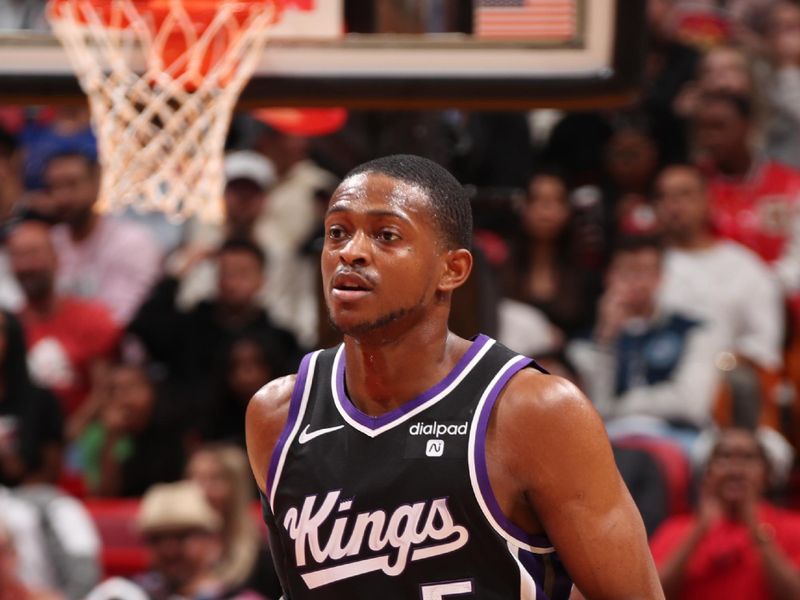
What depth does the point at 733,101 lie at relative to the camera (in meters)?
8.27

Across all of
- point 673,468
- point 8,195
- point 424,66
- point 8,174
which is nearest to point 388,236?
point 424,66

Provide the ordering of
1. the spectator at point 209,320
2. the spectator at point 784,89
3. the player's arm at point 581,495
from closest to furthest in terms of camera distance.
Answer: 1. the player's arm at point 581,495
2. the spectator at point 209,320
3. the spectator at point 784,89

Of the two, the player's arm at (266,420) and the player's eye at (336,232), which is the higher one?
the player's eye at (336,232)

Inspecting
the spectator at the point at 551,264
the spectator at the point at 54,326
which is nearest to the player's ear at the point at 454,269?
the spectator at the point at 551,264

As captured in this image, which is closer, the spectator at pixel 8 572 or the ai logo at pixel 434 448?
the ai logo at pixel 434 448

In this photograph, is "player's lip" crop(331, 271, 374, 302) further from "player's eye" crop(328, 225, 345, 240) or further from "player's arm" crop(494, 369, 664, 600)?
"player's arm" crop(494, 369, 664, 600)

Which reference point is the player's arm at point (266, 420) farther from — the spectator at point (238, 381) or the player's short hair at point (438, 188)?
the spectator at point (238, 381)

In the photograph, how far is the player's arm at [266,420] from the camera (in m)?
3.28

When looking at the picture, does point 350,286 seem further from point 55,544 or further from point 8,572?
point 55,544

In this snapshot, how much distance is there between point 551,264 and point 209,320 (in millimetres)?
1761

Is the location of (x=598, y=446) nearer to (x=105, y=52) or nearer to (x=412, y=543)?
(x=412, y=543)

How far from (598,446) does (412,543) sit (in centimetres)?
42

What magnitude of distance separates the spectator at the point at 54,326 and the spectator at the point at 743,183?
324 cm

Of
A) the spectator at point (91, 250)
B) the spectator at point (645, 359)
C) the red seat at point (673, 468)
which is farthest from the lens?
the spectator at point (91, 250)
